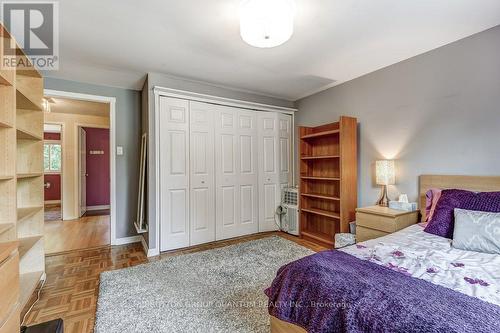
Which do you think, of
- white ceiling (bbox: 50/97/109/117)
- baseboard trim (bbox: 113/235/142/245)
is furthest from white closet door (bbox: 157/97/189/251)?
white ceiling (bbox: 50/97/109/117)

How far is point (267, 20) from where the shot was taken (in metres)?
1.69

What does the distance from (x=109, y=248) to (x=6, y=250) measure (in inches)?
98.9

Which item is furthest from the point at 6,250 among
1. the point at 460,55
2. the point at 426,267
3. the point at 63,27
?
the point at 460,55

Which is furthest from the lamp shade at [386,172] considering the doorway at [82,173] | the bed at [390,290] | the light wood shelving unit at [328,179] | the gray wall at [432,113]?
the doorway at [82,173]

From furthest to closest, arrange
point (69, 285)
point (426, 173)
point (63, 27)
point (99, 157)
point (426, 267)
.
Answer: point (99, 157), point (426, 173), point (69, 285), point (63, 27), point (426, 267)

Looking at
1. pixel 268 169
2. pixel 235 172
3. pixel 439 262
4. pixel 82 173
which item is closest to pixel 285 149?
pixel 268 169

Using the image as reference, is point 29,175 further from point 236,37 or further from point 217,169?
point 236,37

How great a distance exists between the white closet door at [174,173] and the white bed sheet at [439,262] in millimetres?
2336

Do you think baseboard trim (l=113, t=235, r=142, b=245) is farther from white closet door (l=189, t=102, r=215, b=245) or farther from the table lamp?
the table lamp

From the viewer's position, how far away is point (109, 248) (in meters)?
3.42

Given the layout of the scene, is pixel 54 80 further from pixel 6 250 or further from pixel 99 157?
pixel 99 157

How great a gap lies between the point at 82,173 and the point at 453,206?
22.7ft

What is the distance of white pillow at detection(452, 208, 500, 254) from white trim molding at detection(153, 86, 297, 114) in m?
3.01

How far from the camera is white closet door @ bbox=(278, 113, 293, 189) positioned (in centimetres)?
431
